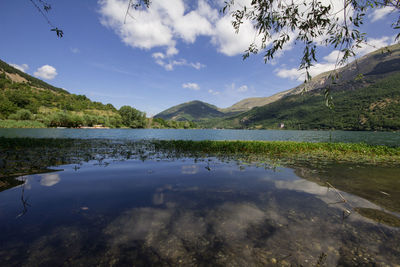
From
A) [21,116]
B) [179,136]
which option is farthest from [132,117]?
[179,136]

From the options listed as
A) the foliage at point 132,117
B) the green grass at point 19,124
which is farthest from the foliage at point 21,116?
the foliage at point 132,117

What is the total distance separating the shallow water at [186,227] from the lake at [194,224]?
0.02m

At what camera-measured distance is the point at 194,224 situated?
15.5 ft

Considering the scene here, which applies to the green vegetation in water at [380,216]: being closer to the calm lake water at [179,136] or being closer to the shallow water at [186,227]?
the shallow water at [186,227]

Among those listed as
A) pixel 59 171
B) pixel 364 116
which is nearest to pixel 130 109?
pixel 59 171

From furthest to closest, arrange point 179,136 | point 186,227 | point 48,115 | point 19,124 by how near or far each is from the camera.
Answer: point 48,115
point 19,124
point 179,136
point 186,227

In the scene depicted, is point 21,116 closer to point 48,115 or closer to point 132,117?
point 48,115

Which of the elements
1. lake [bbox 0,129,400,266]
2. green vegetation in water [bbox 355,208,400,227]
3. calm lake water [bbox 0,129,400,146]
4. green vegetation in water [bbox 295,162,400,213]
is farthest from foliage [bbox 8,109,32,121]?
green vegetation in water [bbox 355,208,400,227]

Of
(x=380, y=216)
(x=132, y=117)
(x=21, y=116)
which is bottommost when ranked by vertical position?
(x=380, y=216)

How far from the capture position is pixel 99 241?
3.84 m

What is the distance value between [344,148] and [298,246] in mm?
24271

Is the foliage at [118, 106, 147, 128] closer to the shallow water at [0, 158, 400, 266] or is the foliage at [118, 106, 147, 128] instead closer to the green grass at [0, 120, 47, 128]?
the green grass at [0, 120, 47, 128]

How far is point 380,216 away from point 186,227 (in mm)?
6046

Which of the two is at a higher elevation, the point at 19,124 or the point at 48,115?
the point at 48,115
